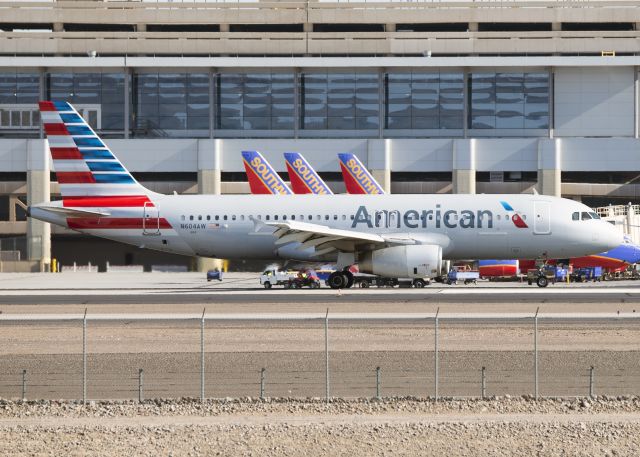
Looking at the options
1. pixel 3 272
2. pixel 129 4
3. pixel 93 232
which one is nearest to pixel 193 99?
pixel 129 4

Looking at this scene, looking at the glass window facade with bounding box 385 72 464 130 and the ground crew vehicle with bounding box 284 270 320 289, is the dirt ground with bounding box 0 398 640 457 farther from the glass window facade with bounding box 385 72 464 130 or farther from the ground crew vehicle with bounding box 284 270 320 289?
the glass window facade with bounding box 385 72 464 130

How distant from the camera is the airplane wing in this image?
52281 mm

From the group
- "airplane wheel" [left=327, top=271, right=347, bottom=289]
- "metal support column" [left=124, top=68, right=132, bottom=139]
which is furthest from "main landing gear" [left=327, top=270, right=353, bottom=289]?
"metal support column" [left=124, top=68, right=132, bottom=139]

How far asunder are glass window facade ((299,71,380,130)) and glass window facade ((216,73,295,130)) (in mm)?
1461

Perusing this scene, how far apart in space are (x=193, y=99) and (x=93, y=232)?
48183 millimetres

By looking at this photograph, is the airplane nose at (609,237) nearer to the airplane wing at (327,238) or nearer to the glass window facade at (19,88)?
the airplane wing at (327,238)

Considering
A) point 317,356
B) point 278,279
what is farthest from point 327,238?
point 317,356

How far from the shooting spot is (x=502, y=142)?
91.1m

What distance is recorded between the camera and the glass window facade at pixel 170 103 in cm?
10269

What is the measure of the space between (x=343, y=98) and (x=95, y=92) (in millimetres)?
22312

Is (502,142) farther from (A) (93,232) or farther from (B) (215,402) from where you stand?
(B) (215,402)

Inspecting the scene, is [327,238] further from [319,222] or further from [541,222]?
[541,222]

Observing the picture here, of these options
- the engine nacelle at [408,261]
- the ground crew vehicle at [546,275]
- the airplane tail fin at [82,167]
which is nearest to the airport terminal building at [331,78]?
the ground crew vehicle at [546,275]

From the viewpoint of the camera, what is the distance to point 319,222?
183 ft
